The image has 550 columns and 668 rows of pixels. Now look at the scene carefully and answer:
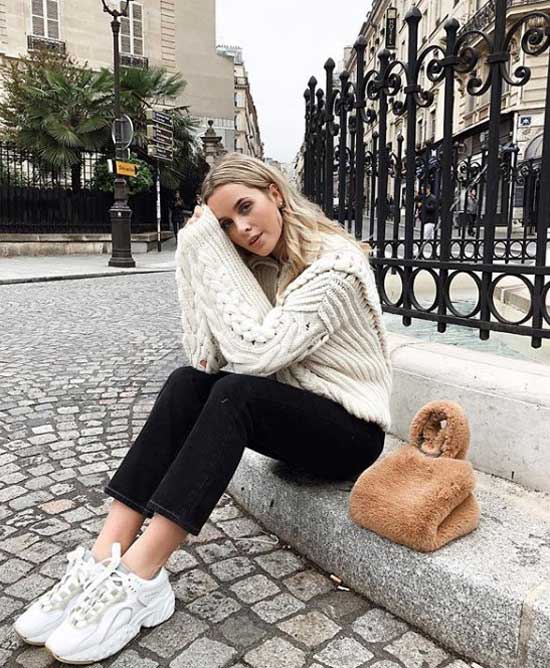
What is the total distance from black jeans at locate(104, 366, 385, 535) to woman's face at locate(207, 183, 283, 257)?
47 cm

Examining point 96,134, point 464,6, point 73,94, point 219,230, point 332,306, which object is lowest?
point 332,306

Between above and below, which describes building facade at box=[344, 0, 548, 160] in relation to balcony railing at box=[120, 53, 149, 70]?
below

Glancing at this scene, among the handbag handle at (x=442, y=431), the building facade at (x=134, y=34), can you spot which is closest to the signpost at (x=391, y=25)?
the building facade at (x=134, y=34)

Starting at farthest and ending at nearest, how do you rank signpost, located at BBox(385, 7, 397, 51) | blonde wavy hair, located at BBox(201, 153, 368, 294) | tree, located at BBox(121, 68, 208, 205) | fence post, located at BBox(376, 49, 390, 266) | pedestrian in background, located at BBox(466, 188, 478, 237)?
signpost, located at BBox(385, 7, 397, 51) < tree, located at BBox(121, 68, 208, 205) < pedestrian in background, located at BBox(466, 188, 478, 237) < fence post, located at BBox(376, 49, 390, 266) < blonde wavy hair, located at BBox(201, 153, 368, 294)

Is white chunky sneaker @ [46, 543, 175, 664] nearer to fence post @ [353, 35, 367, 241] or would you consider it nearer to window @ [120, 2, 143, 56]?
fence post @ [353, 35, 367, 241]

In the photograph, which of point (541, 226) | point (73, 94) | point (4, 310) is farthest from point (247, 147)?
point (541, 226)

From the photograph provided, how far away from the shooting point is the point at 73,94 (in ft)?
57.9

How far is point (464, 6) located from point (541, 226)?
29.7 m

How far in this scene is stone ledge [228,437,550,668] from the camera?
4.84ft

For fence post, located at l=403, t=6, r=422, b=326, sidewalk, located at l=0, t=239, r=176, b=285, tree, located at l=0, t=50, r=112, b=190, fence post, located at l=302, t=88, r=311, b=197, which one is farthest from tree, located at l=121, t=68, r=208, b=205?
fence post, located at l=403, t=6, r=422, b=326

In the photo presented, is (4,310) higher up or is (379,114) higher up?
(379,114)

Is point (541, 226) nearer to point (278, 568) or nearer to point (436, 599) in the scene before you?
point (436, 599)

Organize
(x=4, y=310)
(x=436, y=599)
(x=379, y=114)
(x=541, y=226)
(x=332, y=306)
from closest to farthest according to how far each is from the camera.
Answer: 1. (x=436, y=599)
2. (x=332, y=306)
3. (x=541, y=226)
4. (x=379, y=114)
5. (x=4, y=310)

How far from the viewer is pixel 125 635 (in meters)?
1.60
